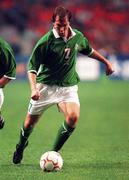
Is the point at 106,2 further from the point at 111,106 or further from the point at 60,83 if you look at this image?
the point at 60,83

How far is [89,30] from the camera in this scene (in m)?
30.6

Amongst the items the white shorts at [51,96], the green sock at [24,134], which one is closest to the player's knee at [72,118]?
the white shorts at [51,96]

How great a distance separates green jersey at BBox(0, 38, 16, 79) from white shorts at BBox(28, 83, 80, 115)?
464 mm

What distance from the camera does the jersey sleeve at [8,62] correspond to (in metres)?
8.09

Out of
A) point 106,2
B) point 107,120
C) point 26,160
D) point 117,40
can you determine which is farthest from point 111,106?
point 106,2

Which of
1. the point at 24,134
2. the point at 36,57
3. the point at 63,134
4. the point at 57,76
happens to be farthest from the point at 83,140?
the point at 36,57

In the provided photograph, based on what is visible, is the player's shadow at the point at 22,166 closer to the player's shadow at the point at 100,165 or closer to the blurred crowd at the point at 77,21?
the player's shadow at the point at 100,165

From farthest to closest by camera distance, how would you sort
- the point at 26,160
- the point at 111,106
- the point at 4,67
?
the point at 111,106, the point at 26,160, the point at 4,67

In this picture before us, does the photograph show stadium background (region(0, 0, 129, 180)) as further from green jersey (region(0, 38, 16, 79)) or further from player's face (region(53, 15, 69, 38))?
player's face (region(53, 15, 69, 38))

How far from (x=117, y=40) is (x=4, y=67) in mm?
22089

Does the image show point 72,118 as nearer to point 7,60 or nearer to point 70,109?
point 70,109

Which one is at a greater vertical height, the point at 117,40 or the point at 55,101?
the point at 55,101

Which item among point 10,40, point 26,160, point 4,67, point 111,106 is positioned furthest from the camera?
point 10,40

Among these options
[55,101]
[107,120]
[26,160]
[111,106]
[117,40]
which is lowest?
[117,40]
